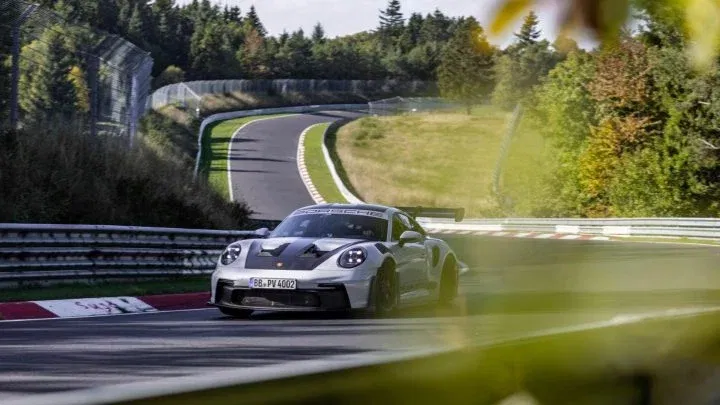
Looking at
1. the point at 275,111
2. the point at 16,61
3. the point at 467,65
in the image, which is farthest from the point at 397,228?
the point at 275,111

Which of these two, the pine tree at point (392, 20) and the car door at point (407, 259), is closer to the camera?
the pine tree at point (392, 20)

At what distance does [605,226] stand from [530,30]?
42.9 meters

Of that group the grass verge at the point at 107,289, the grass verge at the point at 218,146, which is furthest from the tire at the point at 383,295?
the grass verge at the point at 218,146

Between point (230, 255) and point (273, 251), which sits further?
point (230, 255)

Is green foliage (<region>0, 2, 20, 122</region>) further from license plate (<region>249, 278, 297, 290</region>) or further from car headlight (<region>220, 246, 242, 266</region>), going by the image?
license plate (<region>249, 278, 297, 290</region>)

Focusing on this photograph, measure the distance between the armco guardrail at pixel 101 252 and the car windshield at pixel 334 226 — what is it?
2.34 meters

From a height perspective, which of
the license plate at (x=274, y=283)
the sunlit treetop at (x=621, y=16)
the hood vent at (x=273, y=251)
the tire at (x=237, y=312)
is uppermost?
the sunlit treetop at (x=621, y=16)

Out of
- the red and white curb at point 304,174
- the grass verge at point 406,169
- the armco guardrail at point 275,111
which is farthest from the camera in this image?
the armco guardrail at point 275,111

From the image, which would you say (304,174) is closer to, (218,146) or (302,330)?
(218,146)

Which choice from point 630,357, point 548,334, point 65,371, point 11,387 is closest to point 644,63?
point 548,334

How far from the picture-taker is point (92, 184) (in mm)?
19656

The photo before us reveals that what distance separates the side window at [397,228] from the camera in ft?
43.7

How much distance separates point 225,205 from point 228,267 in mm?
12709

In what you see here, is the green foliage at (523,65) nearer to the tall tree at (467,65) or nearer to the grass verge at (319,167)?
the tall tree at (467,65)
